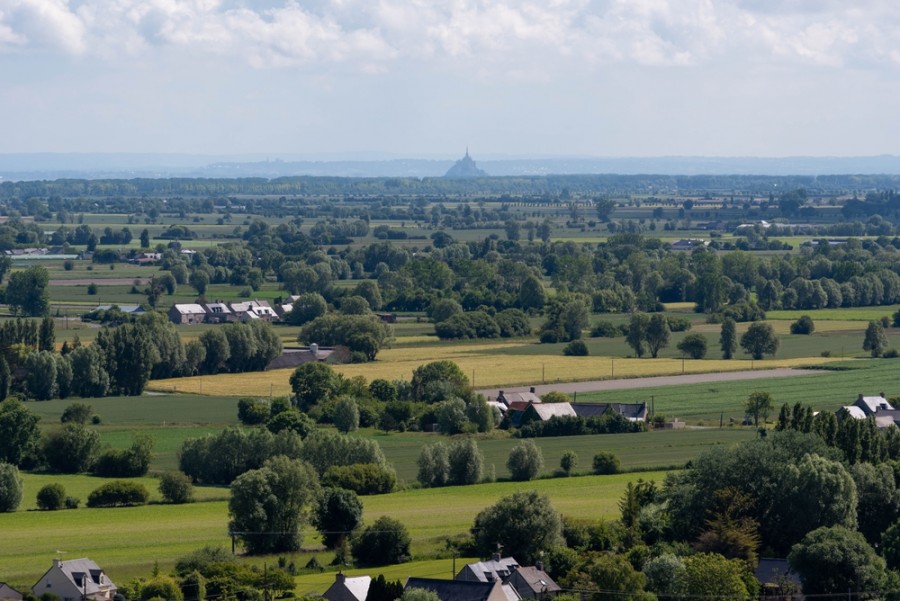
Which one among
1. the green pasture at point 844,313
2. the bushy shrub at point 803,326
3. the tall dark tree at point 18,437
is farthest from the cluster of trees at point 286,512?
the green pasture at point 844,313

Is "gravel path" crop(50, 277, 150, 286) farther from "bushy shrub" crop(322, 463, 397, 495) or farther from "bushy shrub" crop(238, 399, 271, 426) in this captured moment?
"bushy shrub" crop(322, 463, 397, 495)

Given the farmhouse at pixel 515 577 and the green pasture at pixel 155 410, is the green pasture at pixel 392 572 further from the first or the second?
the green pasture at pixel 155 410

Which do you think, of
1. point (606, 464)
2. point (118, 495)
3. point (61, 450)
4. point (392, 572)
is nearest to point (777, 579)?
point (392, 572)

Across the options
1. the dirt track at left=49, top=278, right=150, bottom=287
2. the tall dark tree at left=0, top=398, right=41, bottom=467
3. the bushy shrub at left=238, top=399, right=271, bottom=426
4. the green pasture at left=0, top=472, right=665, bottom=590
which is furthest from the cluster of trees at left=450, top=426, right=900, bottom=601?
the dirt track at left=49, top=278, right=150, bottom=287

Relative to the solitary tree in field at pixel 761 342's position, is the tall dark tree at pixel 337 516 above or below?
above

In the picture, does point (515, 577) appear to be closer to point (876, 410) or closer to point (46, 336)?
point (876, 410)
